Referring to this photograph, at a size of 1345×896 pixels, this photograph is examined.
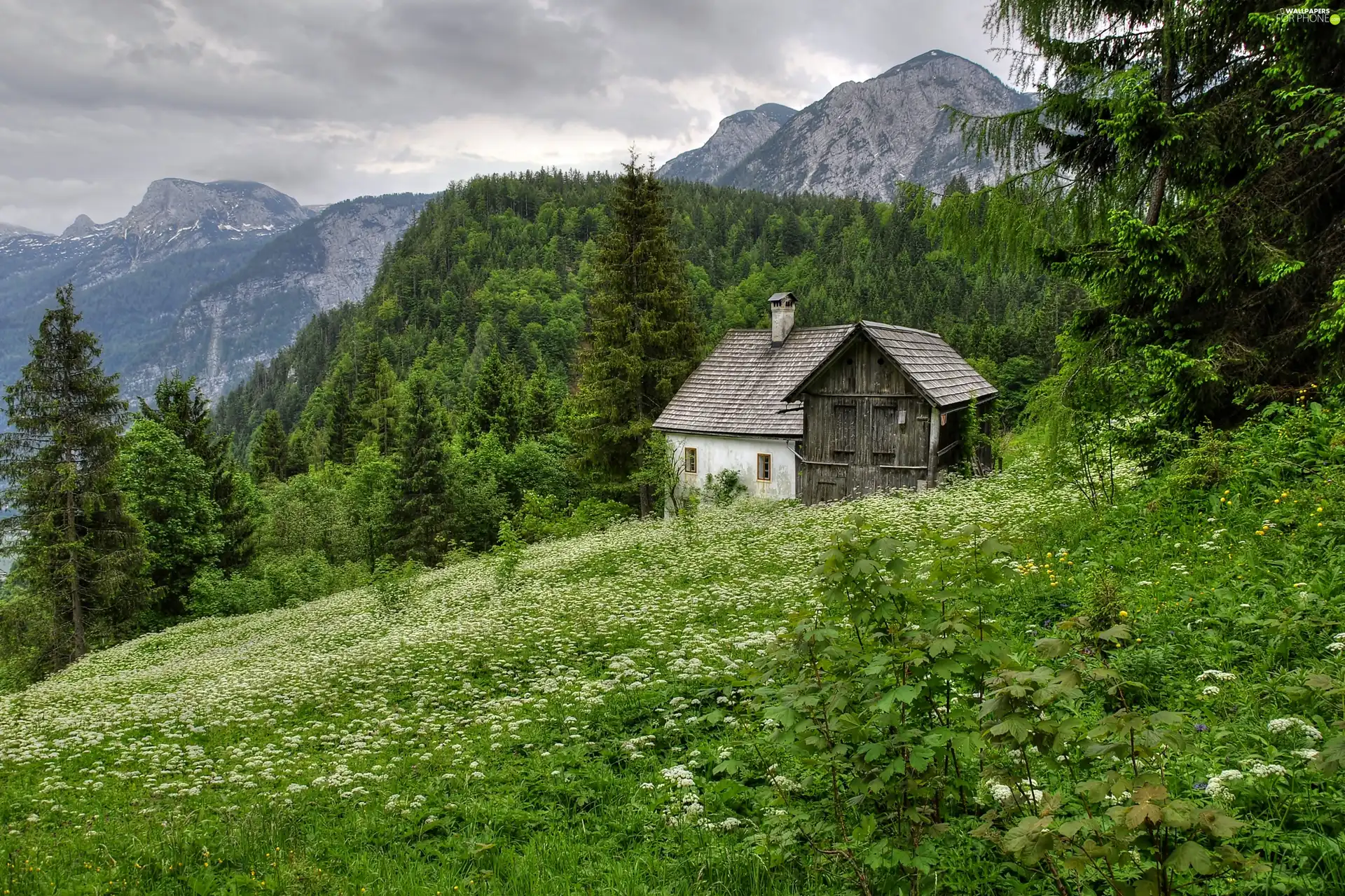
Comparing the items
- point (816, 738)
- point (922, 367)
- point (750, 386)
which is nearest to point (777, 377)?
point (750, 386)

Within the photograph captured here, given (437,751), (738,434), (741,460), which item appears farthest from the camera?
(741,460)

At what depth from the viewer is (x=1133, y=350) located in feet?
30.5

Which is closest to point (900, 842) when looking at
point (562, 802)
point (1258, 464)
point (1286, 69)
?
point (562, 802)

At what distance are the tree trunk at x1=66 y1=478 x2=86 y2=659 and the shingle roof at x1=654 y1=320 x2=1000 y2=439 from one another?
2196cm

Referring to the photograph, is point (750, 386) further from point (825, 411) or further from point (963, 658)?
point (963, 658)

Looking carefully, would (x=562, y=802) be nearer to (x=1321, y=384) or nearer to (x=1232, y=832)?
(x=1232, y=832)

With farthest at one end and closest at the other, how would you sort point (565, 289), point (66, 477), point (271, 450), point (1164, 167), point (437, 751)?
point (565, 289), point (271, 450), point (66, 477), point (1164, 167), point (437, 751)

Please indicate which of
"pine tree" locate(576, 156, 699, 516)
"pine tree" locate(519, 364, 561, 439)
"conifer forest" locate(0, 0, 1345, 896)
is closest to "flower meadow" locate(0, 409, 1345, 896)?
"conifer forest" locate(0, 0, 1345, 896)

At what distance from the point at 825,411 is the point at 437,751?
20338mm

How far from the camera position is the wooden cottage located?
23.4 metres

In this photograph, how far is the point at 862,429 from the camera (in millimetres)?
24109

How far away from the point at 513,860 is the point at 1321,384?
973 centimetres

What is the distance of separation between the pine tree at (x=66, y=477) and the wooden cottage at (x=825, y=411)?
21.3 m

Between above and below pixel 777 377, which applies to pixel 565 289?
above
